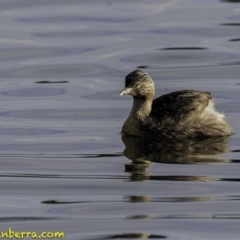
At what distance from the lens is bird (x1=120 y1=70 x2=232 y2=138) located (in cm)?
1305

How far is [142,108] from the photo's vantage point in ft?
44.1

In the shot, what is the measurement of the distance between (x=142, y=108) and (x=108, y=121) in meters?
0.54

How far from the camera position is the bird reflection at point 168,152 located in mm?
11328

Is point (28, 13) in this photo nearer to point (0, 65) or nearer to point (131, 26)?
point (131, 26)

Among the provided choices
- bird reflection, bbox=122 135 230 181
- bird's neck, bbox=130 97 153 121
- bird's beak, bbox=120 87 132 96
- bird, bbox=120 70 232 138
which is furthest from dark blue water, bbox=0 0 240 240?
bird's beak, bbox=120 87 132 96

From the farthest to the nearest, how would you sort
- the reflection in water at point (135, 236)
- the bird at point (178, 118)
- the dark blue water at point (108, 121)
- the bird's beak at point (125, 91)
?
1. the bird's beak at point (125, 91)
2. the bird at point (178, 118)
3. the dark blue water at point (108, 121)
4. the reflection in water at point (135, 236)

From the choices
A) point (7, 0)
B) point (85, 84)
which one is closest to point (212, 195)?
point (85, 84)

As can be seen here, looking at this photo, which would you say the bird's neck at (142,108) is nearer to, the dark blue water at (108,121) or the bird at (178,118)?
the bird at (178,118)

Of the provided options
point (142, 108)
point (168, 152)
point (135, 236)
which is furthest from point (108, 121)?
point (135, 236)

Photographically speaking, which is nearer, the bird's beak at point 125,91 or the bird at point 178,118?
the bird at point 178,118

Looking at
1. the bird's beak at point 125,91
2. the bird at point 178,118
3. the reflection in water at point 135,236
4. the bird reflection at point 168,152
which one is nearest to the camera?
the reflection in water at point 135,236

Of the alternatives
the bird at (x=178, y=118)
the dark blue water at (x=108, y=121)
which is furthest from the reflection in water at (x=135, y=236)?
the bird at (x=178, y=118)

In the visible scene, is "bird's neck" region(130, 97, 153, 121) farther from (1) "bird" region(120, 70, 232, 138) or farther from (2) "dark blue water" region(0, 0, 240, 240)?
(2) "dark blue water" region(0, 0, 240, 240)

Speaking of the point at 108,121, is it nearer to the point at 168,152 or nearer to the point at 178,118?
the point at 178,118
